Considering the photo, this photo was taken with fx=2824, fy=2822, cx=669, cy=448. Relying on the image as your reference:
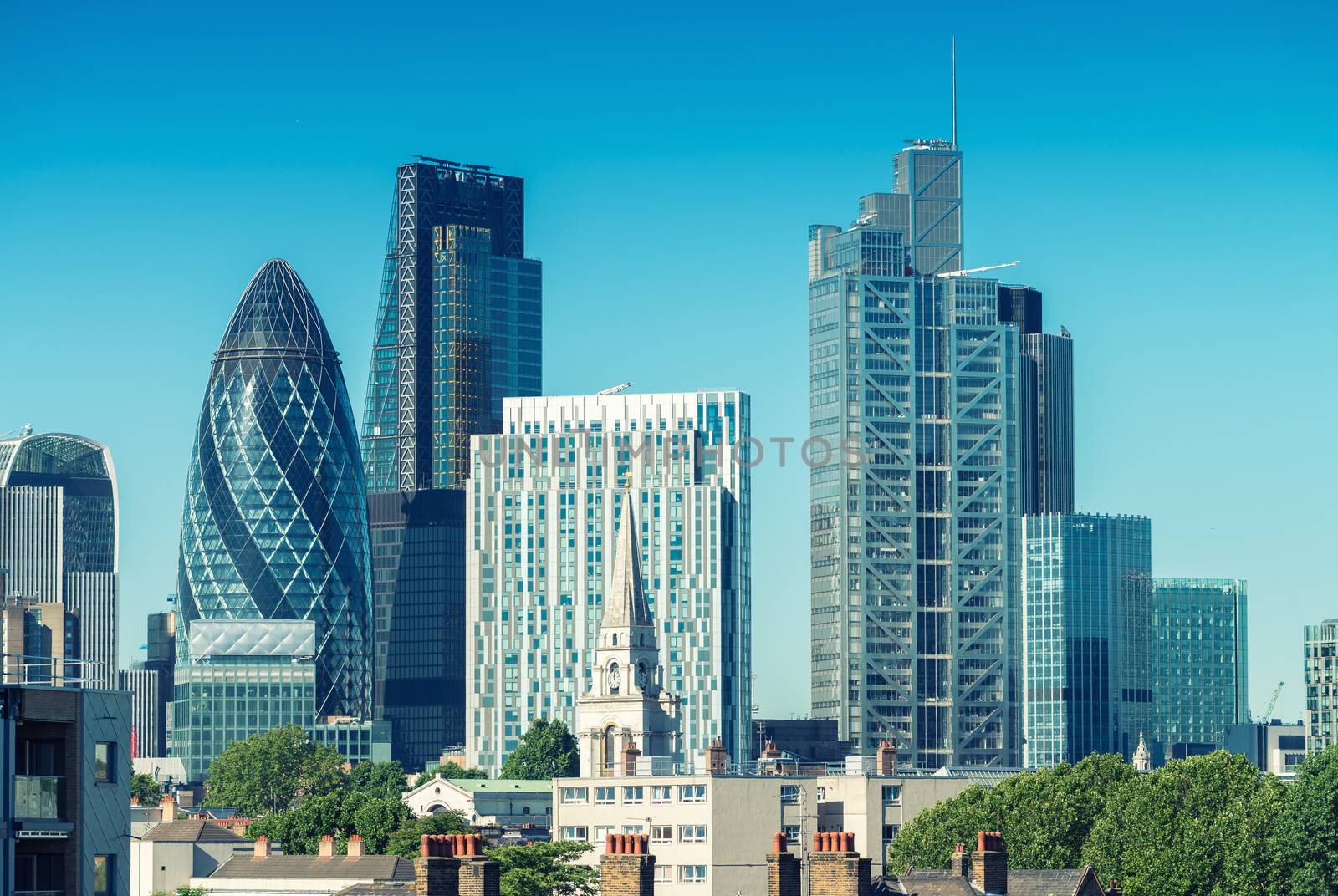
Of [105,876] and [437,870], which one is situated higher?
[437,870]

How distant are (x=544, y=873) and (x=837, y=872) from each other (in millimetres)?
86321

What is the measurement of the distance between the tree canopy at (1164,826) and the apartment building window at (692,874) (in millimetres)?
13162

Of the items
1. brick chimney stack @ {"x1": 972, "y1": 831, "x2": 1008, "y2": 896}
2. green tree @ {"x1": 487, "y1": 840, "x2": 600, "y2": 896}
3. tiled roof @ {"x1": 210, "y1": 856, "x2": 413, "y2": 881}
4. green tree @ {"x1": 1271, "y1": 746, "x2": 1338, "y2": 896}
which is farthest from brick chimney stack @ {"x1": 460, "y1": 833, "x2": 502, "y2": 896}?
green tree @ {"x1": 487, "y1": 840, "x2": 600, "y2": 896}

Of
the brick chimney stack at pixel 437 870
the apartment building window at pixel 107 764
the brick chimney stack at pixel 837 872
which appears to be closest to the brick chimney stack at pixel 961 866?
the brick chimney stack at pixel 837 872

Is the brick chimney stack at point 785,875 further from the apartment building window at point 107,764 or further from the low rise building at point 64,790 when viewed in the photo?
the apartment building window at point 107,764

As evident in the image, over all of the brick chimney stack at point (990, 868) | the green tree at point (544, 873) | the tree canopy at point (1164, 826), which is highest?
the brick chimney stack at point (990, 868)

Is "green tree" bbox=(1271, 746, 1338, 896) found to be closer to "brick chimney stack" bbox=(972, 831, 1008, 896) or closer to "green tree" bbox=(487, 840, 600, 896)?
"green tree" bbox=(487, 840, 600, 896)

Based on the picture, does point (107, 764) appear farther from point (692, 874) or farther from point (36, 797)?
point (692, 874)

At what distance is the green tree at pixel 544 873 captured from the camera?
168m

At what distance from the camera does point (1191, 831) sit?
157m

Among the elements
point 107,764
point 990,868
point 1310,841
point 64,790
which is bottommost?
point 1310,841

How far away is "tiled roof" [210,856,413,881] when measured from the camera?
16901cm

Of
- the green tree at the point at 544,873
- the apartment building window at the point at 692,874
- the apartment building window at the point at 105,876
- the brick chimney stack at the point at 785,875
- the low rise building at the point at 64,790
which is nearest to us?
the low rise building at the point at 64,790

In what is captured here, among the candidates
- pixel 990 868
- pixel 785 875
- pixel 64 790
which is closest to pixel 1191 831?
pixel 990 868
